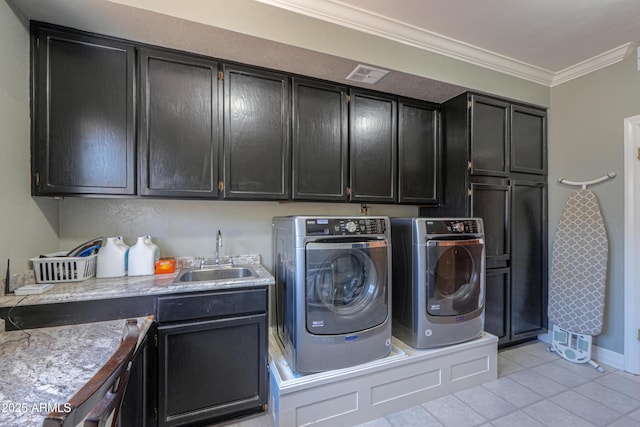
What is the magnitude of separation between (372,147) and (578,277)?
7.43 ft

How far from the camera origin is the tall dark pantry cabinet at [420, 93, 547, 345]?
8.30 ft

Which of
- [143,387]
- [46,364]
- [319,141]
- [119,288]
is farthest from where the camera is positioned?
[319,141]

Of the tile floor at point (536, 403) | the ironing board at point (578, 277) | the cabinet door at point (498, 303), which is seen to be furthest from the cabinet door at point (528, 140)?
the tile floor at point (536, 403)

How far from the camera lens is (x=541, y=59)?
2566 mm

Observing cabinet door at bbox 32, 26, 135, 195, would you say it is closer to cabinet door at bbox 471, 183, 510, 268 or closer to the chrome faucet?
the chrome faucet

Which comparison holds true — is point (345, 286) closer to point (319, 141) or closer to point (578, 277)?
point (319, 141)

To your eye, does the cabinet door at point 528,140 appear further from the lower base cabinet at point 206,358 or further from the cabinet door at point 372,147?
the lower base cabinet at point 206,358

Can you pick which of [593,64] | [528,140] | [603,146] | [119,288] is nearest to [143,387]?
[119,288]

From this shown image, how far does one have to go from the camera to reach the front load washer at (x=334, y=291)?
5.64 feet

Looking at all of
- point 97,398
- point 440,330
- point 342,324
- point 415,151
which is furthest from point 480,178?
point 97,398

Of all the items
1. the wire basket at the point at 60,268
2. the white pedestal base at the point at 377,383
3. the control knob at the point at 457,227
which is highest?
the control knob at the point at 457,227

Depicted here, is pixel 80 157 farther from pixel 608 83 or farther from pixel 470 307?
pixel 608 83

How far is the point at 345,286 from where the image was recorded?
73.4 inches

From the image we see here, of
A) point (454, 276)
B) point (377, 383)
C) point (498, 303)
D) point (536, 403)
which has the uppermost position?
point (454, 276)
